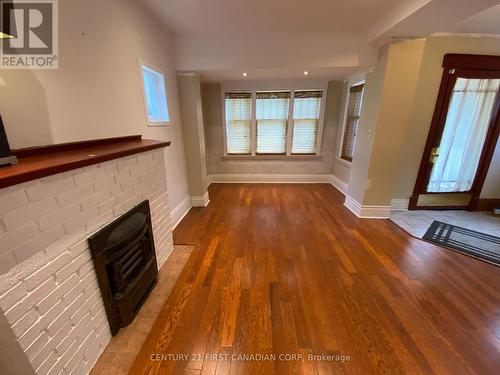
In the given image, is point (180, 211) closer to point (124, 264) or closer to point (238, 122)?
point (124, 264)

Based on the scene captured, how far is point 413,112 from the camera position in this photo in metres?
2.93

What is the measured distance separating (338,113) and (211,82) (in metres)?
2.89

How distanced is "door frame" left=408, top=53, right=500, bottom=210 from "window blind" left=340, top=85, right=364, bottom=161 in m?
1.07

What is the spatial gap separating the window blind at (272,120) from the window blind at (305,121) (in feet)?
0.77

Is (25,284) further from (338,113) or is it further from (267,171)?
(338,113)

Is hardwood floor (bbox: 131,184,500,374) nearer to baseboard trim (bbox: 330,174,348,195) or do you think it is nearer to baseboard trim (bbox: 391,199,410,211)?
baseboard trim (bbox: 391,199,410,211)

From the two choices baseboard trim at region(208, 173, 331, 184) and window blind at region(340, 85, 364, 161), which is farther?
baseboard trim at region(208, 173, 331, 184)

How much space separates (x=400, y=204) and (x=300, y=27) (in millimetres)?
3151

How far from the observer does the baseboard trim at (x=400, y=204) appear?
334 centimetres

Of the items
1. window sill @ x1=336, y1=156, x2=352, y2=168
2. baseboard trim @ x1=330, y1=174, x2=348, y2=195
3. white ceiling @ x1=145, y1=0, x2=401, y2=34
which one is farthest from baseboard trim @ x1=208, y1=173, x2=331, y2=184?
white ceiling @ x1=145, y1=0, x2=401, y2=34

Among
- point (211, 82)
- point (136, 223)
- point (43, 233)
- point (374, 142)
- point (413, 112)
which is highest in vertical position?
point (211, 82)

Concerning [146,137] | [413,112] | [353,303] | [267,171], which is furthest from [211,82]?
[353,303]

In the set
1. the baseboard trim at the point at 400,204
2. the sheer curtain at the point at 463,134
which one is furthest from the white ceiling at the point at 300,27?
the baseboard trim at the point at 400,204

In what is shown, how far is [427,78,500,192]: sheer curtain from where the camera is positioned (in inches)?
114
